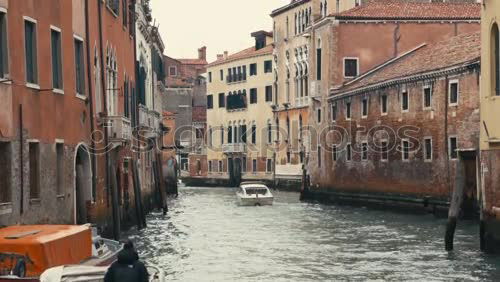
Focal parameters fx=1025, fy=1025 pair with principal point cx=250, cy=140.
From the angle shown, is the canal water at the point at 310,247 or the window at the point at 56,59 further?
the canal water at the point at 310,247

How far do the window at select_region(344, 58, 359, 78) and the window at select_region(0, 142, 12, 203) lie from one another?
30544 millimetres

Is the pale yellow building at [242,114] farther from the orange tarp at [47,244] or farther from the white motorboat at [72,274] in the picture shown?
the white motorboat at [72,274]

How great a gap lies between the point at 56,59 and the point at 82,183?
3.09 m

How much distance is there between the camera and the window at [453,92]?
31.3m

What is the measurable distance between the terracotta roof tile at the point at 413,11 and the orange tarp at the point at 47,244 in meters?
31.7

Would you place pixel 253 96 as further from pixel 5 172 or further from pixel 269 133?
pixel 5 172

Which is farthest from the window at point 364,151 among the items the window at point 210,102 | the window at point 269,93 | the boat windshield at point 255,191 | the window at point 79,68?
the window at point 210,102

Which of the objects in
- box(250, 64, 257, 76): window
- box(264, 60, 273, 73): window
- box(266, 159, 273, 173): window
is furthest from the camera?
box(250, 64, 257, 76): window

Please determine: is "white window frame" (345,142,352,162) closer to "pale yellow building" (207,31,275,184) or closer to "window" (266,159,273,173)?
"pale yellow building" (207,31,275,184)

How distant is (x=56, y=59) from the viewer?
675 inches

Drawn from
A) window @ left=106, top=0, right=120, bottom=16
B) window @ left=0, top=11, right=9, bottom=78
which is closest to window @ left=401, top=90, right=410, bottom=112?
window @ left=106, top=0, right=120, bottom=16

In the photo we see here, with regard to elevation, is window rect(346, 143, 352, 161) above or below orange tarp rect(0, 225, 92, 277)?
above

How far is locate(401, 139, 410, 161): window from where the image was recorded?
3494 cm

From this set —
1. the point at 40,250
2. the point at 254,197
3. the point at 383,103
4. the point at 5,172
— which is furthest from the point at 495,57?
the point at 254,197
